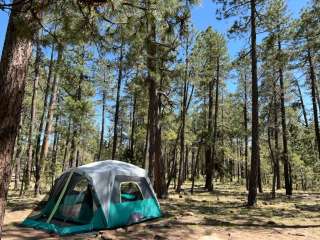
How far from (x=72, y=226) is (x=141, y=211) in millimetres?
2021

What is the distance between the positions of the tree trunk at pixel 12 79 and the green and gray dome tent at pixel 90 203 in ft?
13.5

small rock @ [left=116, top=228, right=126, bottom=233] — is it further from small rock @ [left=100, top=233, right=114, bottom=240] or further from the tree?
the tree

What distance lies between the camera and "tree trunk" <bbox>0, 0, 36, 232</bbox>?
338 cm

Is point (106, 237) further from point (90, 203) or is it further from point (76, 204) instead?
point (76, 204)

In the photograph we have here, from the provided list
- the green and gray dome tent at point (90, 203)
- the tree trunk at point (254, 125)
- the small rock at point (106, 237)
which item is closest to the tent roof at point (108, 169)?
the green and gray dome tent at point (90, 203)

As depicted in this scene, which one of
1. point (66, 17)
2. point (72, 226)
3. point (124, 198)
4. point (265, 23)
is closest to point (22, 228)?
point (72, 226)

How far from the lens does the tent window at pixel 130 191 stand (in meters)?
8.48

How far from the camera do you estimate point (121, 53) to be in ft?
17.3

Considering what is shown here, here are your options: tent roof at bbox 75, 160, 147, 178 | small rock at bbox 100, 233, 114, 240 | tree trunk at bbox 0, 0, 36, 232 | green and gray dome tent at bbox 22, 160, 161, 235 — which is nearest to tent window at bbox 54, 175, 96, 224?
green and gray dome tent at bbox 22, 160, 161, 235

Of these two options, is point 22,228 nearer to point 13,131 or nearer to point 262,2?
point 13,131

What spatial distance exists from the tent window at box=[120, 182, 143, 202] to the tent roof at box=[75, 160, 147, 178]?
30 cm

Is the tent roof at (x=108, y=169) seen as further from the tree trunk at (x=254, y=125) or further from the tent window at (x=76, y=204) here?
the tree trunk at (x=254, y=125)

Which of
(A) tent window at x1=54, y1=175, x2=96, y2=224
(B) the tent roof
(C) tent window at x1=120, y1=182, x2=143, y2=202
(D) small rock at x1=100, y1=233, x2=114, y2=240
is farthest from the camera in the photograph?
(C) tent window at x1=120, y1=182, x2=143, y2=202

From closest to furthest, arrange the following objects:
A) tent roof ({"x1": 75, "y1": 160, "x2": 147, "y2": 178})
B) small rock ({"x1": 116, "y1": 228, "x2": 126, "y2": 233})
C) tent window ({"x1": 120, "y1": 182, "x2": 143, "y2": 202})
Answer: small rock ({"x1": 116, "y1": 228, "x2": 126, "y2": 233})
tent roof ({"x1": 75, "y1": 160, "x2": 147, "y2": 178})
tent window ({"x1": 120, "y1": 182, "x2": 143, "y2": 202})
